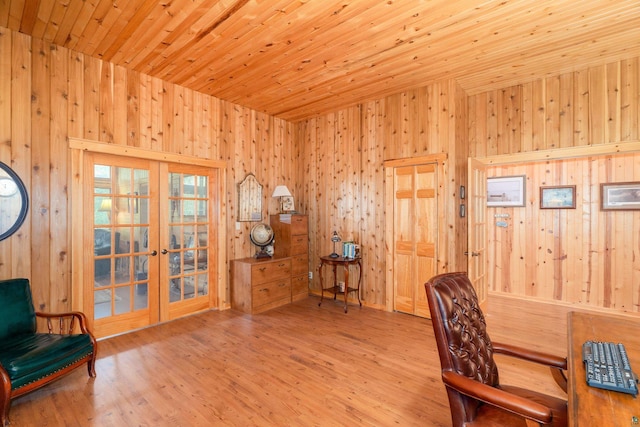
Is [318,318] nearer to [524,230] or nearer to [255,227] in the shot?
[255,227]

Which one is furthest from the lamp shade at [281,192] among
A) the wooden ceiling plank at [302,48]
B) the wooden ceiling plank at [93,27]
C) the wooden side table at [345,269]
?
the wooden ceiling plank at [93,27]

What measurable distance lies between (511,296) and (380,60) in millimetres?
4466

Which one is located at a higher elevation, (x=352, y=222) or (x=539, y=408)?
(x=352, y=222)

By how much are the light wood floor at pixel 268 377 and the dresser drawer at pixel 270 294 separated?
348mm

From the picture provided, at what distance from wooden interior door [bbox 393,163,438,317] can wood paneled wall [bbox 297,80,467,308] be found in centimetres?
16

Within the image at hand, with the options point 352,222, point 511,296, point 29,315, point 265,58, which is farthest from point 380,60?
point 511,296

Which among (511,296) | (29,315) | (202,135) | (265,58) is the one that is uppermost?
(265,58)

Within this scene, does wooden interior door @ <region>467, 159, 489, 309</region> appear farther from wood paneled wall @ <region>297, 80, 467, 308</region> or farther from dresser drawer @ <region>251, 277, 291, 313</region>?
dresser drawer @ <region>251, 277, 291, 313</region>

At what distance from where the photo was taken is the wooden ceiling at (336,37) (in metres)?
2.38

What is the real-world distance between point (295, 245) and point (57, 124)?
10.4 ft

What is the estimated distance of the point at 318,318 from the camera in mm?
3943

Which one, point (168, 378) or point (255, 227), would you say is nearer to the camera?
point (168, 378)

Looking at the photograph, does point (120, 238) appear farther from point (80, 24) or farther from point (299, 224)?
point (299, 224)

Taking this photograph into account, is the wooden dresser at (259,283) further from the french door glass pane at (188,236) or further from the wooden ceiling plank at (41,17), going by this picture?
the wooden ceiling plank at (41,17)
